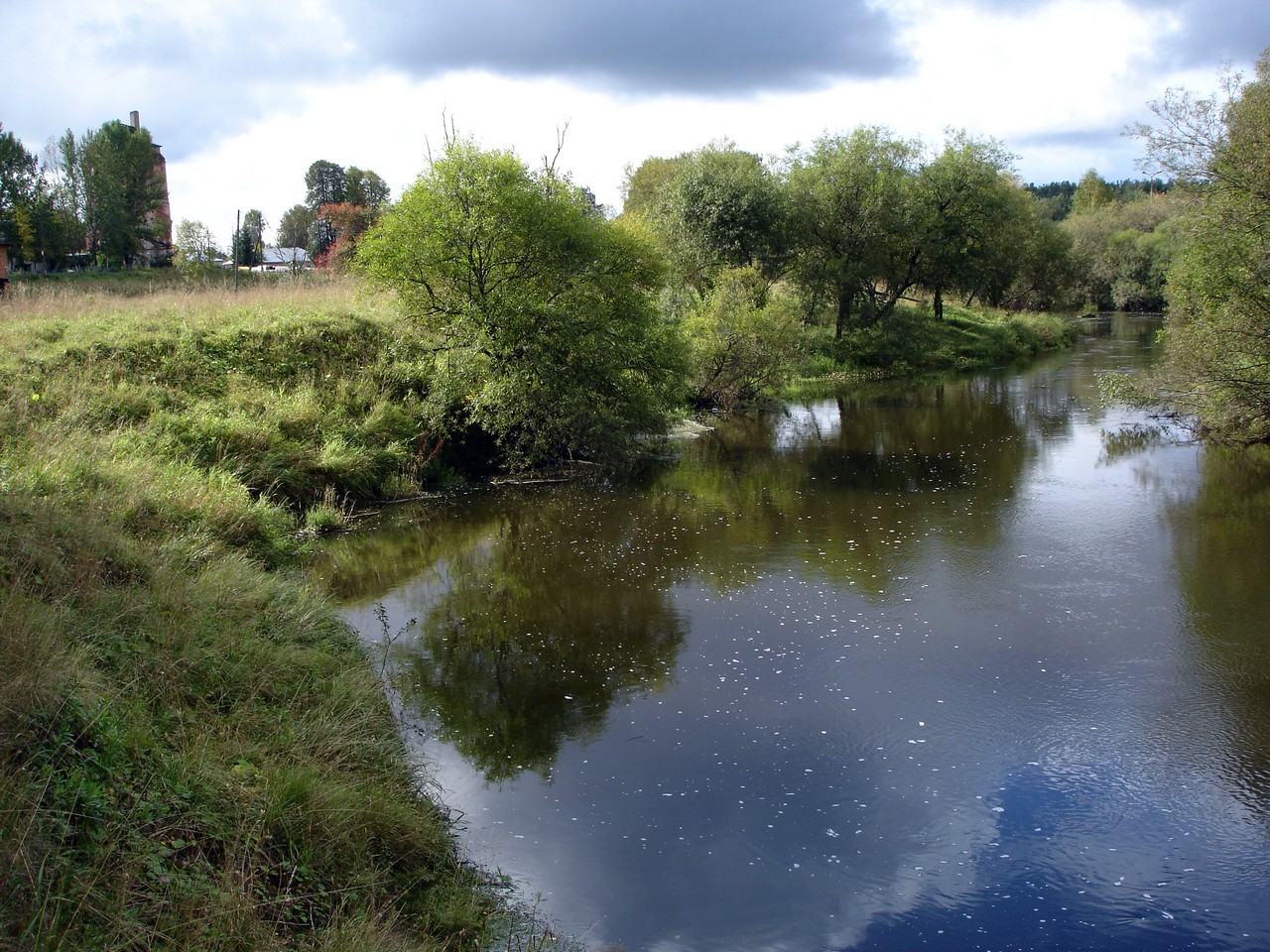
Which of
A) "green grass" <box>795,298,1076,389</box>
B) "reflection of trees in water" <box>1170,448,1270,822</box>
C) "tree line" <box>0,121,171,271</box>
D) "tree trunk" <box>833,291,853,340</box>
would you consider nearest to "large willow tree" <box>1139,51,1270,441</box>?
"reflection of trees in water" <box>1170,448,1270,822</box>

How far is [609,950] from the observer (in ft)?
17.9

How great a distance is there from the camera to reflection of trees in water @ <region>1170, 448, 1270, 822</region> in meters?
7.64

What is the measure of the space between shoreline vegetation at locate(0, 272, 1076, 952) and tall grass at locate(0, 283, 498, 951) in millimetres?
18

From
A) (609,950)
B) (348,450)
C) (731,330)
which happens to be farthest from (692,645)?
(731,330)

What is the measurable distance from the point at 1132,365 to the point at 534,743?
30.9m

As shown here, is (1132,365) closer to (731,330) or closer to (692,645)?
(731,330)

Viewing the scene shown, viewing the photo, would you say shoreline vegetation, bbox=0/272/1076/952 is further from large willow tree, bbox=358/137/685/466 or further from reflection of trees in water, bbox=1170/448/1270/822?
reflection of trees in water, bbox=1170/448/1270/822

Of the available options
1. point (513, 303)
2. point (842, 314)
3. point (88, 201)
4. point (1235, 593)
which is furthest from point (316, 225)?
point (1235, 593)

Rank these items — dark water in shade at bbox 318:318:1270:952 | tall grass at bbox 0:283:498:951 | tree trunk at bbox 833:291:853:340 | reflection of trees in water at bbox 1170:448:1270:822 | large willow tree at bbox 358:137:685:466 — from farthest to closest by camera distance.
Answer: tree trunk at bbox 833:291:853:340
large willow tree at bbox 358:137:685:466
reflection of trees in water at bbox 1170:448:1270:822
dark water in shade at bbox 318:318:1270:952
tall grass at bbox 0:283:498:951

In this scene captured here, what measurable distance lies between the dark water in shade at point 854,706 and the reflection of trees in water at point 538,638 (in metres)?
0.04

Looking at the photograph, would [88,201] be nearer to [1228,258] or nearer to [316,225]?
[316,225]

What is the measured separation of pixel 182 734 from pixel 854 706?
5511 millimetres

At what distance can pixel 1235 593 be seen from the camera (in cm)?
1105

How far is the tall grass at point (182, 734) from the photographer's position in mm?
4441
